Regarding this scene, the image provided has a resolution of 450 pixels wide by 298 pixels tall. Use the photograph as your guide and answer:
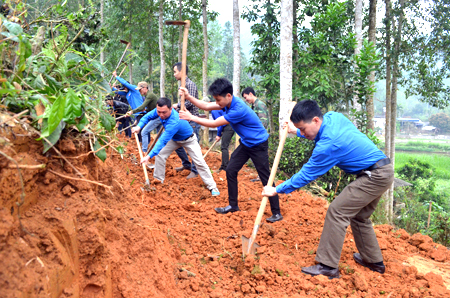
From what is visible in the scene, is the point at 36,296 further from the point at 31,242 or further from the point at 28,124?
the point at 28,124

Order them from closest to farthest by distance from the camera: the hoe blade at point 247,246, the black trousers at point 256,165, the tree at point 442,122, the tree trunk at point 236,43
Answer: the hoe blade at point 247,246 < the black trousers at point 256,165 < the tree trunk at point 236,43 < the tree at point 442,122

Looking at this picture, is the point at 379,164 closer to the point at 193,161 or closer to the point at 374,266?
the point at 374,266

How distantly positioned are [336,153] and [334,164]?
0.14 meters

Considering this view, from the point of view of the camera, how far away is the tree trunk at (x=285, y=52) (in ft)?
23.4

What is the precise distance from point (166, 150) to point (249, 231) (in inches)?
105

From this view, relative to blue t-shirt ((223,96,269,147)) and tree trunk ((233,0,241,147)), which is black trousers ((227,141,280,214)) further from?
tree trunk ((233,0,241,147))

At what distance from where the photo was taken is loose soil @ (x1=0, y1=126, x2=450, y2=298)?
1.81 m

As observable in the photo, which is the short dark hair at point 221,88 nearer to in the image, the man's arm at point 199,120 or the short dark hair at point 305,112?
the man's arm at point 199,120

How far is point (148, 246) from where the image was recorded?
109 inches

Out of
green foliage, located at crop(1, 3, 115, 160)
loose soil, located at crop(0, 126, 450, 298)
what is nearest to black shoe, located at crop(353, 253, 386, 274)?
loose soil, located at crop(0, 126, 450, 298)

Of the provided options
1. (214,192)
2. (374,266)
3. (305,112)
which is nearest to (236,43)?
(214,192)

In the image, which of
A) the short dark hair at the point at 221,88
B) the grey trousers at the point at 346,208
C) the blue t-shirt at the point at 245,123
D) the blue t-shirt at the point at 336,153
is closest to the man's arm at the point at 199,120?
the blue t-shirt at the point at 245,123

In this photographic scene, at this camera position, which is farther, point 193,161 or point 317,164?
point 193,161

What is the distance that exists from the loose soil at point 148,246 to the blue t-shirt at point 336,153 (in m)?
1.05
